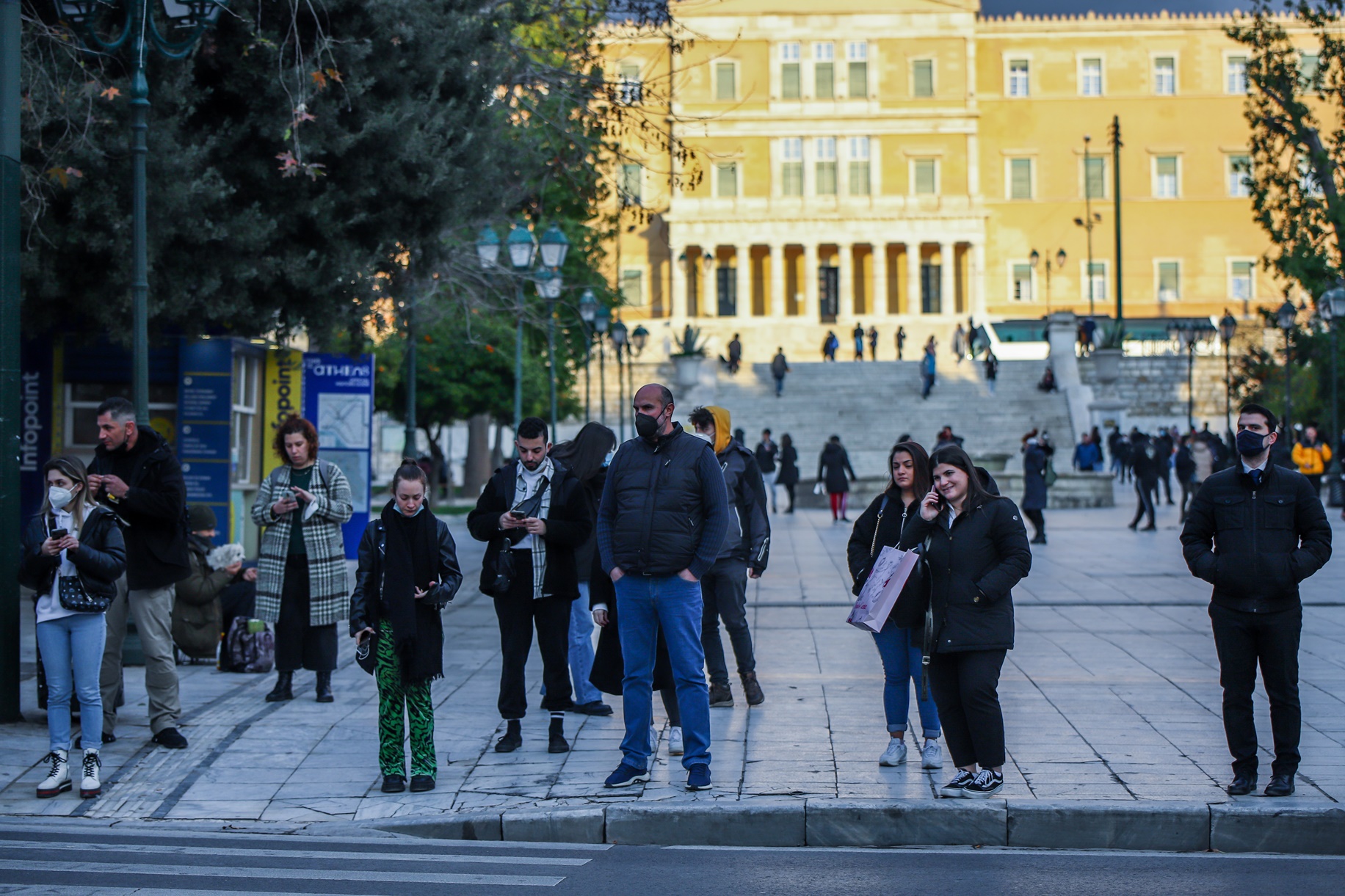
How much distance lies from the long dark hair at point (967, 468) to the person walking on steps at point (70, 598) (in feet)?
12.7

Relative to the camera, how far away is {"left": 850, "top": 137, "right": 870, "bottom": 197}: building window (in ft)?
224

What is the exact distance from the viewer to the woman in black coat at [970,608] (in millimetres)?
6672

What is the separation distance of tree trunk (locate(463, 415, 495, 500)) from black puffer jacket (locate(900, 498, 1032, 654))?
106 ft

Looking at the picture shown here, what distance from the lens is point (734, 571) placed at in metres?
9.06

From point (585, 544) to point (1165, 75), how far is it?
68938mm

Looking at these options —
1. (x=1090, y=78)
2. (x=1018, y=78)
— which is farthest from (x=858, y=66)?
(x=1090, y=78)

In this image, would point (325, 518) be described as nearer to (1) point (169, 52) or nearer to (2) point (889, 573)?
(1) point (169, 52)

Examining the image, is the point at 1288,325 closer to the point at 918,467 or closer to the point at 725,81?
the point at 918,467

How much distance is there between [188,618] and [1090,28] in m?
67.3

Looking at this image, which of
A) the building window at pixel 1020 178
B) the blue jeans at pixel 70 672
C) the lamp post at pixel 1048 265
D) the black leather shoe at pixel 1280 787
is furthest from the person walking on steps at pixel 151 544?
the building window at pixel 1020 178

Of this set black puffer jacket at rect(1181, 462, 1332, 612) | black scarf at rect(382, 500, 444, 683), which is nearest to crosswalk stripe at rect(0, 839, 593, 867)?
black scarf at rect(382, 500, 444, 683)

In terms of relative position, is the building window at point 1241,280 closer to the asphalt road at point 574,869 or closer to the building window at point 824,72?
the building window at point 824,72

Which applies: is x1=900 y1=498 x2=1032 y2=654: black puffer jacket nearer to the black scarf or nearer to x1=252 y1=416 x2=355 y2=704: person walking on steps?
the black scarf

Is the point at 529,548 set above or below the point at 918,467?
below
